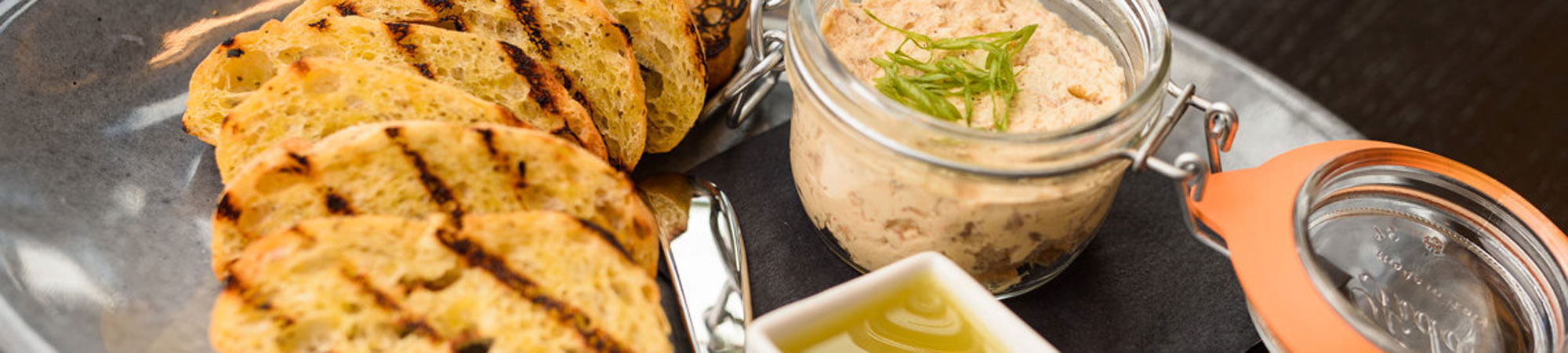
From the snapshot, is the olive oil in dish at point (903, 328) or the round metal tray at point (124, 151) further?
the round metal tray at point (124, 151)

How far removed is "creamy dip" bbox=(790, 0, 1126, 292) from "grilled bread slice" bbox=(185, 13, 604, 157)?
439 mm

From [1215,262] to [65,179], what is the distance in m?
2.21

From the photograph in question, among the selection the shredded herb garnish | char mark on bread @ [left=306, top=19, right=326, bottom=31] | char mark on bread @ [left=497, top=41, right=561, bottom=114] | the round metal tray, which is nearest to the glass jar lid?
the shredded herb garnish

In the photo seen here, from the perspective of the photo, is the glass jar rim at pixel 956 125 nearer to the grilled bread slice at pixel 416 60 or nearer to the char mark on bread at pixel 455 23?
the grilled bread slice at pixel 416 60

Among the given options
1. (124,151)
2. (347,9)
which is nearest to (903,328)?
(347,9)

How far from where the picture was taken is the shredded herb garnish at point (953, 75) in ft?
5.92

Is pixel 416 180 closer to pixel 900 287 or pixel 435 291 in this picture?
pixel 435 291

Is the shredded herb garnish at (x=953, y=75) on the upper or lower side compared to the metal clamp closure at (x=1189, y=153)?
upper

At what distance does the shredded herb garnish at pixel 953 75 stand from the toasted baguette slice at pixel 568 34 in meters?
0.49

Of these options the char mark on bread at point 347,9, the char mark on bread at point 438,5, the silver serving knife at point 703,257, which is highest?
the char mark on bread at point 438,5

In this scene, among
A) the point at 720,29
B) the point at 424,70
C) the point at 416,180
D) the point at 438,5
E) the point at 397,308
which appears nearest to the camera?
the point at 397,308

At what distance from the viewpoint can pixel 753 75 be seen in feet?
7.40

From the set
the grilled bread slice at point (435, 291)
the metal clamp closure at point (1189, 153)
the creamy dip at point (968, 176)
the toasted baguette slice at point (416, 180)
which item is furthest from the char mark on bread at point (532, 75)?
the metal clamp closure at point (1189, 153)

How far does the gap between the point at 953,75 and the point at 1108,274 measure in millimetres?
607
